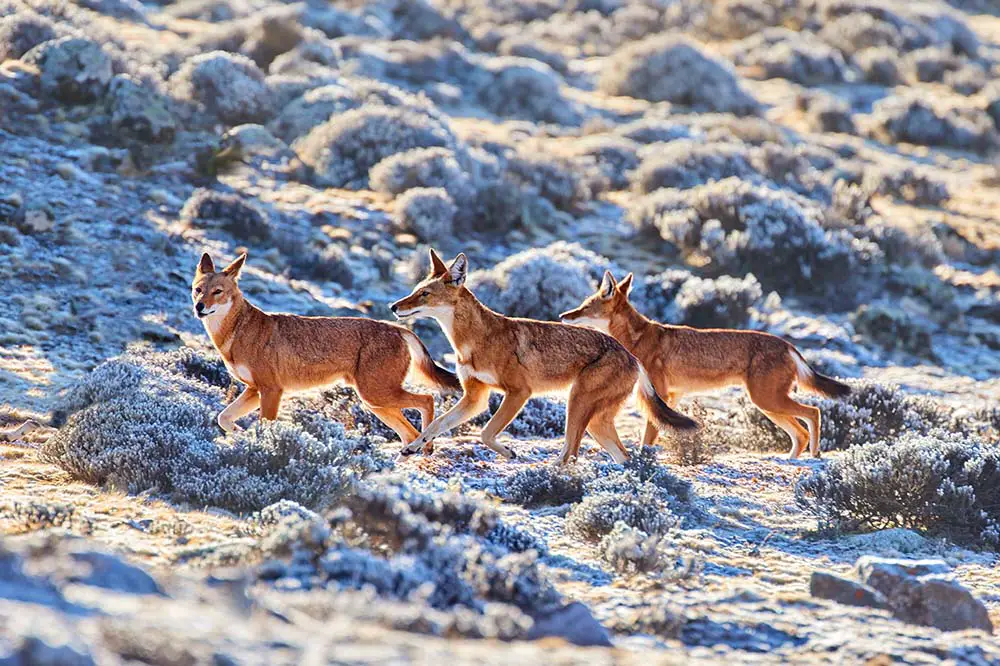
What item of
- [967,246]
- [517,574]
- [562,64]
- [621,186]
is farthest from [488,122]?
[517,574]

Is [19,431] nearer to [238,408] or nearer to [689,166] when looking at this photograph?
[238,408]

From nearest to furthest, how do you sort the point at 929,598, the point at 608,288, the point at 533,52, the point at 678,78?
the point at 929,598, the point at 608,288, the point at 678,78, the point at 533,52

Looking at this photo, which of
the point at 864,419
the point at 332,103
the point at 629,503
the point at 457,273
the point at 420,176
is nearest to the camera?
the point at 629,503

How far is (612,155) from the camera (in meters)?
26.1

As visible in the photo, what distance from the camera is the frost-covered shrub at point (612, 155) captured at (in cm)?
2489

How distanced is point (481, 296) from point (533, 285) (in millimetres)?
806

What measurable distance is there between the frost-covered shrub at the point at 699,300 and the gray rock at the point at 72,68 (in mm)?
10091

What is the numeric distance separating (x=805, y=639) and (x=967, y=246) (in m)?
18.4

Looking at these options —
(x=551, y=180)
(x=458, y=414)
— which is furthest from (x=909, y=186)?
(x=458, y=414)

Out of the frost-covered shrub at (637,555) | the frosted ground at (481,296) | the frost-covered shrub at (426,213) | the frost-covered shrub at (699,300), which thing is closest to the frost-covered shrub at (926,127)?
the frosted ground at (481,296)

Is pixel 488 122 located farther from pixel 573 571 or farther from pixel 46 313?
pixel 573 571

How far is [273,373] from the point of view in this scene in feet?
32.1

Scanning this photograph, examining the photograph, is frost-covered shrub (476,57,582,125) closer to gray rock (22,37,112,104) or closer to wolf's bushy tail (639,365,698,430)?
gray rock (22,37,112,104)

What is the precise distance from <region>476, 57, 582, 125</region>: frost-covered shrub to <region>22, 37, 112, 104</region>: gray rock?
12257 mm
